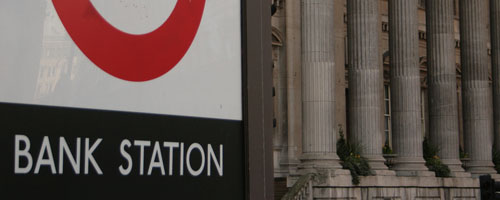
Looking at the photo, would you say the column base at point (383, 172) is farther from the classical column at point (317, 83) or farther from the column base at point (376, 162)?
the classical column at point (317, 83)

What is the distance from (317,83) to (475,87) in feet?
39.3

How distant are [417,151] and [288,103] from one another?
523 centimetres

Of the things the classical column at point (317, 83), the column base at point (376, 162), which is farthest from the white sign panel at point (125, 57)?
the column base at point (376, 162)

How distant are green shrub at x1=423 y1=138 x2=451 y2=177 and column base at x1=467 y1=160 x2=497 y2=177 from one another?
2410 mm

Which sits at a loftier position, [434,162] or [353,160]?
[353,160]

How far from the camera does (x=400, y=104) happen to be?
36594 mm

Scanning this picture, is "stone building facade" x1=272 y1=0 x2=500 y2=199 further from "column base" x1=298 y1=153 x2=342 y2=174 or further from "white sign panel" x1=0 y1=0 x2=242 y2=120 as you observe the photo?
"white sign panel" x1=0 y1=0 x2=242 y2=120

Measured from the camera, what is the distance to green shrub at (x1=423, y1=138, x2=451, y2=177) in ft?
124

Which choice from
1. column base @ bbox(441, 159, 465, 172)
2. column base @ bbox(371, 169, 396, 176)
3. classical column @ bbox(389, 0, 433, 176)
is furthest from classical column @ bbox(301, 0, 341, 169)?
column base @ bbox(441, 159, 465, 172)

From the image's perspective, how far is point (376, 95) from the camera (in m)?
34.8

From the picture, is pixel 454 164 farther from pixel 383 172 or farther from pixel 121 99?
pixel 121 99

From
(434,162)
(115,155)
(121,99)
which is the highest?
(121,99)

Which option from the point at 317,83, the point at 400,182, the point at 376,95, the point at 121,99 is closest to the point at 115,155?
the point at 121,99

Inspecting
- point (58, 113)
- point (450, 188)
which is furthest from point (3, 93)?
point (450, 188)
